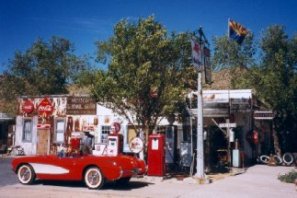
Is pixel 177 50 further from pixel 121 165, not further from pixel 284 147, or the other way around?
pixel 284 147

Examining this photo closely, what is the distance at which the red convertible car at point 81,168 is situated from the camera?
39.6ft

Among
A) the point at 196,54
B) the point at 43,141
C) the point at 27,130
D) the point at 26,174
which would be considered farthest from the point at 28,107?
the point at 196,54

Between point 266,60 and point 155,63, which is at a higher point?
point 266,60

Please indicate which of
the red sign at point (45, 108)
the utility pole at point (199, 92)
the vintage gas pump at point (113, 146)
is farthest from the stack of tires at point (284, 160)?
the red sign at point (45, 108)

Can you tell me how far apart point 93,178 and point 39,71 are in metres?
30.2

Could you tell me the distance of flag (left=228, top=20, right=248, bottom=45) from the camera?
1813 centimetres

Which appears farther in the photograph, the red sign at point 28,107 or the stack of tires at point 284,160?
the red sign at point 28,107

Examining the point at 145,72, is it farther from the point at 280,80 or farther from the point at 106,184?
the point at 280,80

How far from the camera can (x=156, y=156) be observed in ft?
49.1

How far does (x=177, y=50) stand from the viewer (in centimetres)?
1778

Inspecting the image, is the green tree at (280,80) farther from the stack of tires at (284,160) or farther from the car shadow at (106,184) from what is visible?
the car shadow at (106,184)

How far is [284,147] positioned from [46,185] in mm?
19379

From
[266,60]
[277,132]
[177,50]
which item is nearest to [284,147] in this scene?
[277,132]

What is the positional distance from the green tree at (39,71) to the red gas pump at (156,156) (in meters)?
26.7
